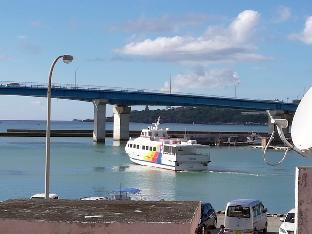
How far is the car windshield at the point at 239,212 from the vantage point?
20.7m

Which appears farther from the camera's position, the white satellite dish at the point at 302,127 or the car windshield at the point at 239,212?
the car windshield at the point at 239,212

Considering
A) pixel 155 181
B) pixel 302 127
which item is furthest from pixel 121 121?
pixel 302 127

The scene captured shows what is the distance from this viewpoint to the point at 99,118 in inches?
4882

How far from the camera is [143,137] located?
241 feet

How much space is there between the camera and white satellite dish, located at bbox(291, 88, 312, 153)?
28.2ft

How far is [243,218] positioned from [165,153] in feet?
152

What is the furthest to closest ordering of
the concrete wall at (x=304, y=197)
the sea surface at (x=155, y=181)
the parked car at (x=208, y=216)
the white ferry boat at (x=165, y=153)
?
the white ferry boat at (x=165, y=153) < the sea surface at (x=155, y=181) < the parked car at (x=208, y=216) < the concrete wall at (x=304, y=197)

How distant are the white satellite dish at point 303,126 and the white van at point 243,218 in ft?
36.0

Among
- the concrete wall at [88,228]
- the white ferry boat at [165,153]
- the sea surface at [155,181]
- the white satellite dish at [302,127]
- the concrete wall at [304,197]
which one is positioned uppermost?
the white satellite dish at [302,127]

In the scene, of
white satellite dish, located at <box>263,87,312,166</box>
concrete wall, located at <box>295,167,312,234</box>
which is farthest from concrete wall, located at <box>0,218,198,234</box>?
white satellite dish, located at <box>263,87,312,166</box>

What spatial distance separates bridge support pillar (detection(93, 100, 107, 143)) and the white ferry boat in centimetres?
4702

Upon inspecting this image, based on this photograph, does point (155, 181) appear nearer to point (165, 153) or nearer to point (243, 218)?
point (165, 153)

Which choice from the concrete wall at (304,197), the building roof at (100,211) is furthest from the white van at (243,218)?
the concrete wall at (304,197)

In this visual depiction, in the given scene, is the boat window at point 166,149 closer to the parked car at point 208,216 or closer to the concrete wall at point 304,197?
the parked car at point 208,216
